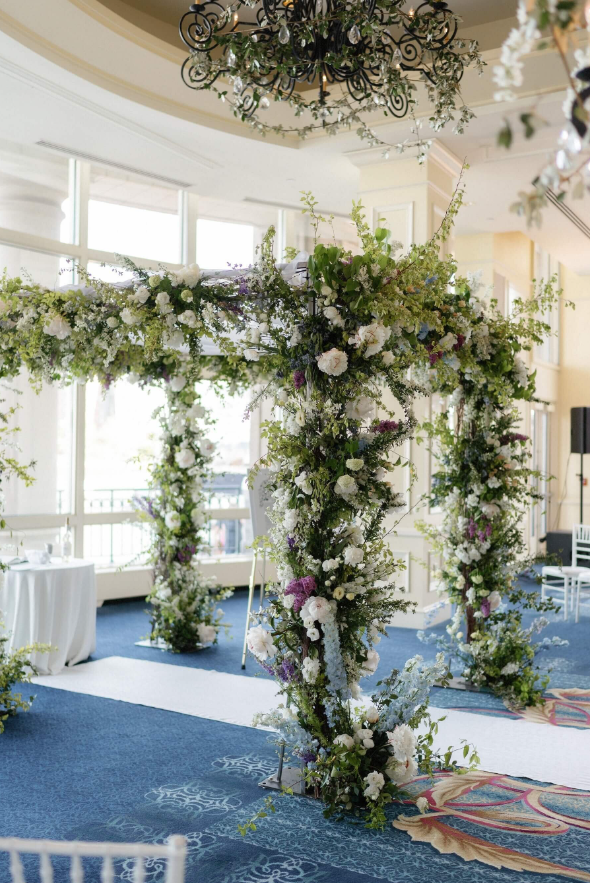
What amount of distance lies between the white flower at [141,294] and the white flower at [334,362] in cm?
112

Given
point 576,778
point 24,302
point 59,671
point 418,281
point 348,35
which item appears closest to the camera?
point 348,35

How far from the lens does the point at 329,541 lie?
12.2 ft

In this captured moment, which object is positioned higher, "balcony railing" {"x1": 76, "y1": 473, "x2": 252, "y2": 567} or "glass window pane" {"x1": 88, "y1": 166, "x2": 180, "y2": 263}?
"glass window pane" {"x1": 88, "y1": 166, "x2": 180, "y2": 263}

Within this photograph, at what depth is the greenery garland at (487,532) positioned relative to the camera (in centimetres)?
528

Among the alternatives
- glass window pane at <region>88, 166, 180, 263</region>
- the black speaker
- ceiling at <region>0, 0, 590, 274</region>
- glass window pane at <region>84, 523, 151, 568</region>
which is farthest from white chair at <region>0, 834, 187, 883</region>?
the black speaker

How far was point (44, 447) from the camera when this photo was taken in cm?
818

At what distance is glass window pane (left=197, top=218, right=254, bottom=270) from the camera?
30.8 feet

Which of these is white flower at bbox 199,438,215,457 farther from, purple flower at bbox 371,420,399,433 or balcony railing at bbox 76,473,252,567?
purple flower at bbox 371,420,399,433

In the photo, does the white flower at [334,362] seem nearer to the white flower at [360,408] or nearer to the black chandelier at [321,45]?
the white flower at [360,408]

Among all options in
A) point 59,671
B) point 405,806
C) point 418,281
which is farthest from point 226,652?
point 418,281

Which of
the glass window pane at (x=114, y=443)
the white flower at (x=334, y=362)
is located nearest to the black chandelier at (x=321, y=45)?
the white flower at (x=334, y=362)

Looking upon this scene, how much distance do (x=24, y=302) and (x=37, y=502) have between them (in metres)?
3.82

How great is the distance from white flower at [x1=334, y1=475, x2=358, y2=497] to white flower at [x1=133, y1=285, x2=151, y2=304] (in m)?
1.42

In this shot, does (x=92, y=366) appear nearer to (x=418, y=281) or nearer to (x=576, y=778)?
(x=418, y=281)
